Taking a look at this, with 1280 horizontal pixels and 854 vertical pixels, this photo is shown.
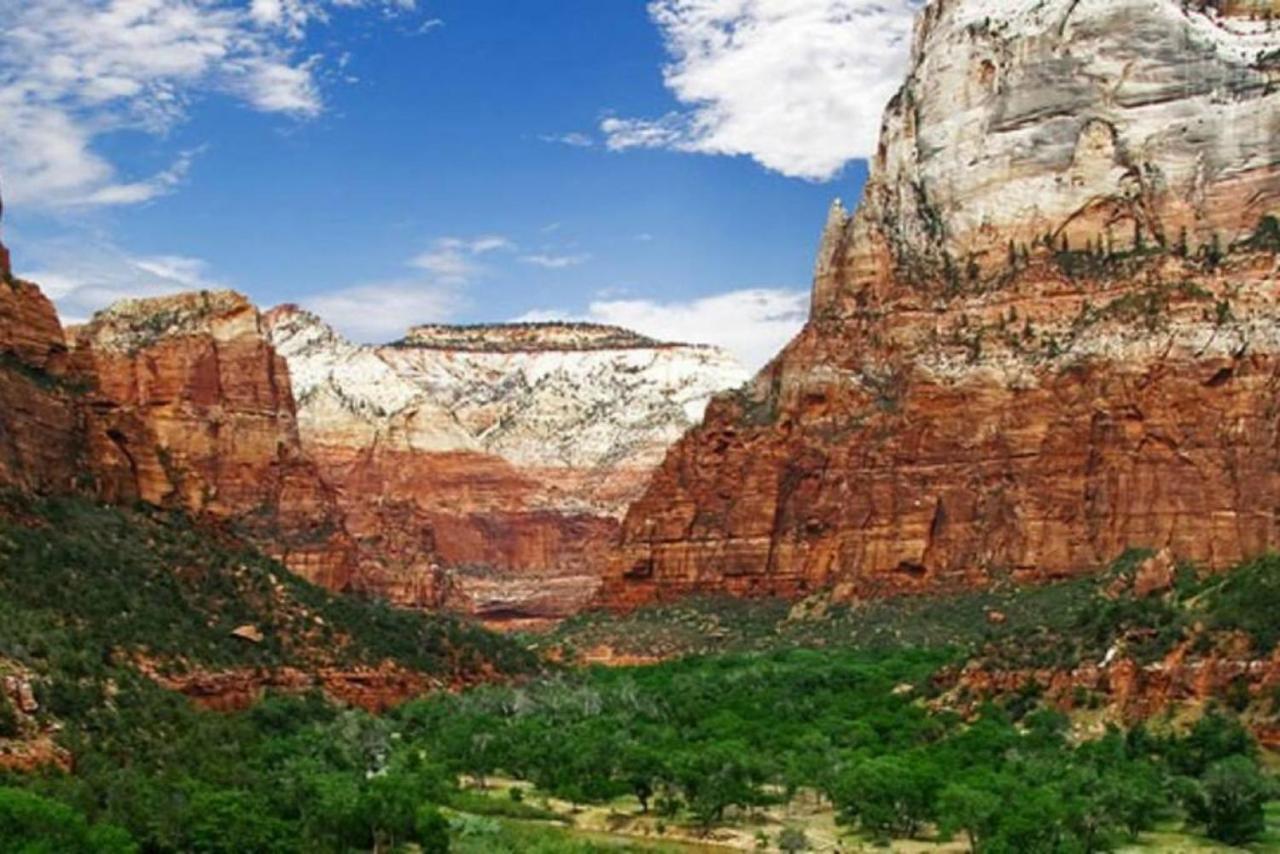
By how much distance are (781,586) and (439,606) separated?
4577 centimetres

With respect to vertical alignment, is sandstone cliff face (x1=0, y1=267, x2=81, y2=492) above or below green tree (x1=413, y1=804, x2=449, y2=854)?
above

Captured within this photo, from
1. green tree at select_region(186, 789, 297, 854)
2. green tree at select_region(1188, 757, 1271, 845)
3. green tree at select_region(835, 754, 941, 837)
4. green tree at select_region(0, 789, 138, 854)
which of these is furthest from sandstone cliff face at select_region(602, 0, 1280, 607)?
green tree at select_region(0, 789, 138, 854)

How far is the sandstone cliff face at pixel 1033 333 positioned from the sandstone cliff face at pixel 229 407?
116 ft

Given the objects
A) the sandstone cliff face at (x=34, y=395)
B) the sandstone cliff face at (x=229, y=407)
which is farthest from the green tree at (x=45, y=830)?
the sandstone cliff face at (x=229, y=407)

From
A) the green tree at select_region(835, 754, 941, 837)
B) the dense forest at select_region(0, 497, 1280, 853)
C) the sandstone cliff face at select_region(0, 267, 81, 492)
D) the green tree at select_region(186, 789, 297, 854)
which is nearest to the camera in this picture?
the green tree at select_region(186, 789, 297, 854)

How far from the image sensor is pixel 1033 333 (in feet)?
455

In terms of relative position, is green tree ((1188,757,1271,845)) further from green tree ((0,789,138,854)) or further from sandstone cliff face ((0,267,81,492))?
sandstone cliff face ((0,267,81,492))

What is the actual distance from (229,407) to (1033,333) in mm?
55843

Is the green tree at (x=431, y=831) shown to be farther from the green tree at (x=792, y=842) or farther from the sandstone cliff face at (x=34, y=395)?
the sandstone cliff face at (x=34, y=395)

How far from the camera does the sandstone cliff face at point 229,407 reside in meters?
131

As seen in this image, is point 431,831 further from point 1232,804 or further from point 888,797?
point 1232,804

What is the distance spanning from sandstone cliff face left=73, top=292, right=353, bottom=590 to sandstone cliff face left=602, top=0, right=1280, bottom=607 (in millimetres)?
35285

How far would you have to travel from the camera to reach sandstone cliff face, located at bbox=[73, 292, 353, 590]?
429 ft

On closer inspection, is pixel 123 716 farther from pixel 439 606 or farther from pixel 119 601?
pixel 439 606
